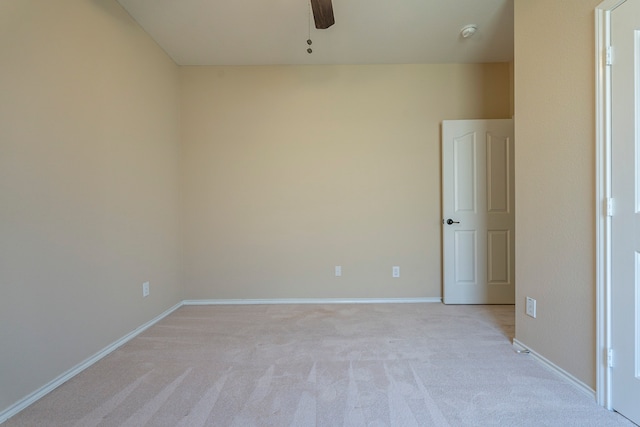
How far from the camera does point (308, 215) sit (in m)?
3.17

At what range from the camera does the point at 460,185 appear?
3.00 m

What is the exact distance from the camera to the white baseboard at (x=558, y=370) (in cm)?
154

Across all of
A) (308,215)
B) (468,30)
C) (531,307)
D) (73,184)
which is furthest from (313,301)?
(468,30)

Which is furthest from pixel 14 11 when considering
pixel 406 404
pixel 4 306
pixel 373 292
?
pixel 373 292

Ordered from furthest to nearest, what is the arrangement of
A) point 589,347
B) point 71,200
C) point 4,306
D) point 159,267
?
point 159,267
point 71,200
point 589,347
point 4,306

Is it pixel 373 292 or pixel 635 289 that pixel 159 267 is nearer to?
pixel 373 292

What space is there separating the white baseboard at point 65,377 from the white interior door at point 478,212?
9.96 feet

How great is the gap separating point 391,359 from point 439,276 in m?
1.52

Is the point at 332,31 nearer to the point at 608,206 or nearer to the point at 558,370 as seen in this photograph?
the point at 608,206

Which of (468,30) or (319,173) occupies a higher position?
(468,30)

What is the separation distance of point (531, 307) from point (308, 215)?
2121 millimetres

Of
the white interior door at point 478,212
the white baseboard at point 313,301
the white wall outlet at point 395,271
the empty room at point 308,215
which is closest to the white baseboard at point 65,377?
the empty room at point 308,215

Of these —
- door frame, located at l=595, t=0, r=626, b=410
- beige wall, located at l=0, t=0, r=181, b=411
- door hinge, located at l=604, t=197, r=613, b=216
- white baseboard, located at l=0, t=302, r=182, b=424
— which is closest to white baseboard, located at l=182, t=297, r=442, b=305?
beige wall, located at l=0, t=0, r=181, b=411

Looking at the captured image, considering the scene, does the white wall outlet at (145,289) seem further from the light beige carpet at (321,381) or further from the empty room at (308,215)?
the light beige carpet at (321,381)
